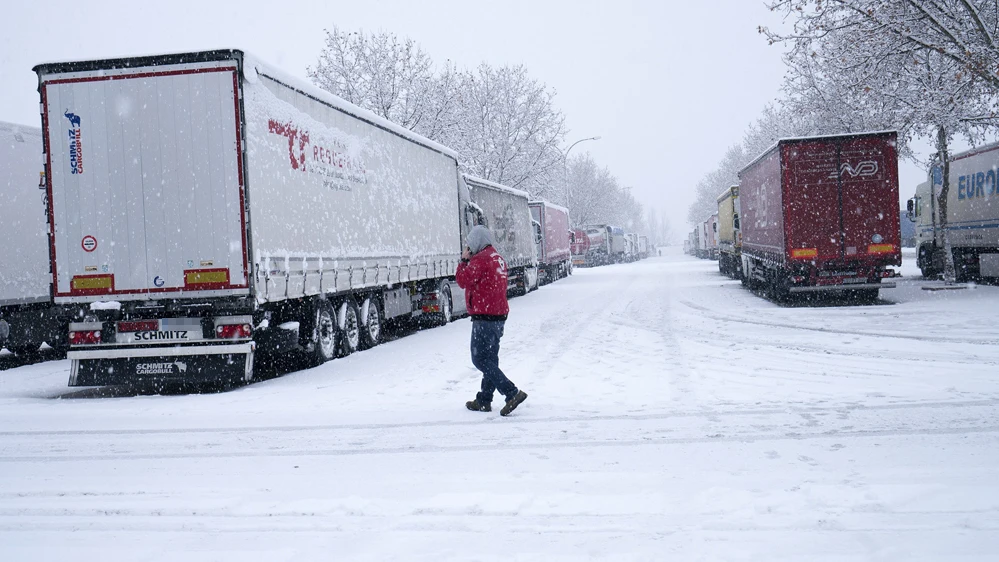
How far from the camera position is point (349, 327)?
44.7 ft

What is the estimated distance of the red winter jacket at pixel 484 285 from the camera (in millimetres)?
7777

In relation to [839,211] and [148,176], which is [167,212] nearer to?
[148,176]

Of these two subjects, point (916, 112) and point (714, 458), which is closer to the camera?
point (714, 458)

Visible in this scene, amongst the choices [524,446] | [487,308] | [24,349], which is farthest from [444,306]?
[524,446]

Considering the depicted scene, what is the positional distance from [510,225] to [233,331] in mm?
19301

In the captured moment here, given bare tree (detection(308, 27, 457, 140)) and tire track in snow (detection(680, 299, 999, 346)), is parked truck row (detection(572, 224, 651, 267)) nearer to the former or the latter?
bare tree (detection(308, 27, 457, 140))

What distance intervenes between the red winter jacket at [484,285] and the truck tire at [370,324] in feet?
22.1

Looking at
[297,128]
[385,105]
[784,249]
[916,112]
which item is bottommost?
[784,249]

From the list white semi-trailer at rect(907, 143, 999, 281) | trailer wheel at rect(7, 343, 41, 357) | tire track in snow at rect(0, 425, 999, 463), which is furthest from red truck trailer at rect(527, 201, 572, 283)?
tire track in snow at rect(0, 425, 999, 463)

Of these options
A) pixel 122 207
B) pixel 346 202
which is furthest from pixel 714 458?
pixel 346 202

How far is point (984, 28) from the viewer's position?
16.2 m

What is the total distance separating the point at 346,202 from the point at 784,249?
10.3 m

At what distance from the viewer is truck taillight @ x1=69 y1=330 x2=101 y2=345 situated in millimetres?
10141

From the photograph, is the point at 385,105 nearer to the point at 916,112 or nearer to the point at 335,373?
the point at 916,112
